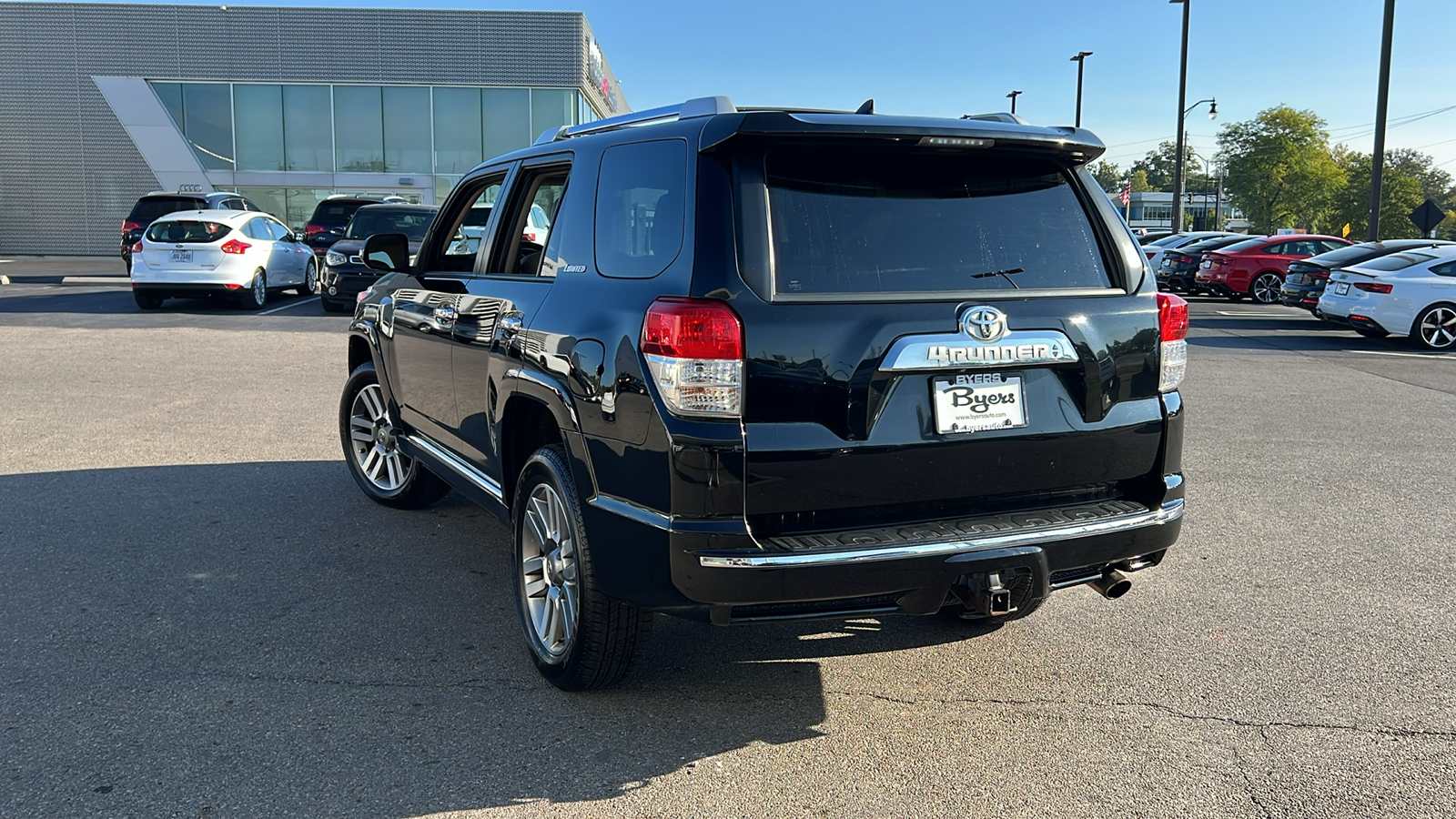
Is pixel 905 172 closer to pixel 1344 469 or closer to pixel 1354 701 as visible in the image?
pixel 1354 701

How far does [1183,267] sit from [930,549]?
86.0ft

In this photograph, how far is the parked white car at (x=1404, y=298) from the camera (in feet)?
53.8

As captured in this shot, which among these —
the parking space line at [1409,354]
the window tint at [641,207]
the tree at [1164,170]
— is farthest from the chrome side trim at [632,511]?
the tree at [1164,170]

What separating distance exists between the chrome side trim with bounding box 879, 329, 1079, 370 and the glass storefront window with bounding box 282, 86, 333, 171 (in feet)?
119

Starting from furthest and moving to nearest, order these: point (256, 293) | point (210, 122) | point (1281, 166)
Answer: point (1281, 166), point (210, 122), point (256, 293)

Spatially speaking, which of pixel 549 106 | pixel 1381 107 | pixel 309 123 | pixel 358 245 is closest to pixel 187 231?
pixel 358 245

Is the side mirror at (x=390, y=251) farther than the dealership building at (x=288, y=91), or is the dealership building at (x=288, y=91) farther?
the dealership building at (x=288, y=91)

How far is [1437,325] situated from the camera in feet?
53.7

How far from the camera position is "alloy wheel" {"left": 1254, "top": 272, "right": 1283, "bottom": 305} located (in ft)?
83.7

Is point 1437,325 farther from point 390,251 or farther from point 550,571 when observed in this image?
point 550,571

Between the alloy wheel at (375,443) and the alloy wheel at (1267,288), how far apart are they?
925 inches

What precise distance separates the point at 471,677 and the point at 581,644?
1.77ft

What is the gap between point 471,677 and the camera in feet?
13.1

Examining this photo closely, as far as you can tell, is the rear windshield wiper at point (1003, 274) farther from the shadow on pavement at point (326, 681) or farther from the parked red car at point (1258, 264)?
the parked red car at point (1258, 264)
